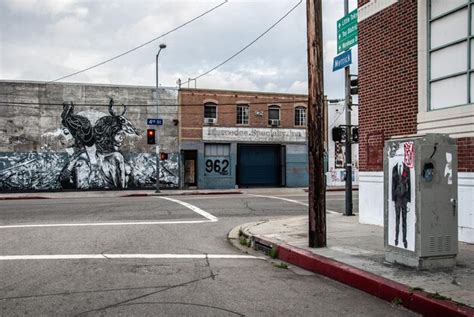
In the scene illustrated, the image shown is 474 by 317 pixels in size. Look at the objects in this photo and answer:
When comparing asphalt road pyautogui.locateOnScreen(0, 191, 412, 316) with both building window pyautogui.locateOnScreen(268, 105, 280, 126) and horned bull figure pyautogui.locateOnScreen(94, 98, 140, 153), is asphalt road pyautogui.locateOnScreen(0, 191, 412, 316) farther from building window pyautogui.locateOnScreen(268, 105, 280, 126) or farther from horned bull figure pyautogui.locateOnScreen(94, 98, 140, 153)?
building window pyautogui.locateOnScreen(268, 105, 280, 126)

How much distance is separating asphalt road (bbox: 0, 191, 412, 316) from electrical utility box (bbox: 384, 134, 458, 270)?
1.11 m

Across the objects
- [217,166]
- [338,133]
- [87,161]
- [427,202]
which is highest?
[338,133]

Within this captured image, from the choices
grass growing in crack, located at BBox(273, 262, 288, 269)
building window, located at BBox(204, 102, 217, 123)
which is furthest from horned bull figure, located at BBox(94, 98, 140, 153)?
grass growing in crack, located at BBox(273, 262, 288, 269)

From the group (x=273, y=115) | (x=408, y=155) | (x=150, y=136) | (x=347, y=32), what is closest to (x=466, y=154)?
(x=408, y=155)

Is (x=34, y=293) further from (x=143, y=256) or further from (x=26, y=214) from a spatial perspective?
(x=26, y=214)

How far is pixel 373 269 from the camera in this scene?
23.0 feet

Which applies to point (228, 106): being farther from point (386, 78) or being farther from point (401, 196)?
point (401, 196)

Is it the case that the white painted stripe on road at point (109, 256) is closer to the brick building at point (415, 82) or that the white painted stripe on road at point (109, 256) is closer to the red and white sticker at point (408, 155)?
the red and white sticker at point (408, 155)

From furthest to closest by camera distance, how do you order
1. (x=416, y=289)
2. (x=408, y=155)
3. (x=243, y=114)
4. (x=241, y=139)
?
(x=243, y=114), (x=241, y=139), (x=408, y=155), (x=416, y=289)

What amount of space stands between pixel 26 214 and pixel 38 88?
61.6 feet

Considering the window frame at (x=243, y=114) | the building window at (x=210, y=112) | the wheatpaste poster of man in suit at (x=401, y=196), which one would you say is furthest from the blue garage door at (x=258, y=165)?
the wheatpaste poster of man in suit at (x=401, y=196)

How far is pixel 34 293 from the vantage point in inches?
243

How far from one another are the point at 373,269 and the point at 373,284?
686 mm

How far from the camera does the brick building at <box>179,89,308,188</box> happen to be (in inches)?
1353
